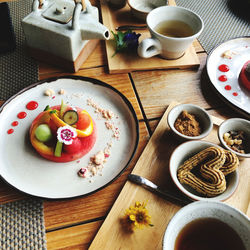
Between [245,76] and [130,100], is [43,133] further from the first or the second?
[245,76]

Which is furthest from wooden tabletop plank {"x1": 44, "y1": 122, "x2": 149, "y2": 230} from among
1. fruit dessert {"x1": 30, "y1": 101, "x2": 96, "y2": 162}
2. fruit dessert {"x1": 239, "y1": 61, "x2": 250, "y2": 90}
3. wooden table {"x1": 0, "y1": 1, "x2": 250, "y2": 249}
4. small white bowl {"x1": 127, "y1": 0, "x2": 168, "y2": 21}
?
small white bowl {"x1": 127, "y1": 0, "x2": 168, "y2": 21}

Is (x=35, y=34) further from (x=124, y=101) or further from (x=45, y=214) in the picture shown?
(x=45, y=214)

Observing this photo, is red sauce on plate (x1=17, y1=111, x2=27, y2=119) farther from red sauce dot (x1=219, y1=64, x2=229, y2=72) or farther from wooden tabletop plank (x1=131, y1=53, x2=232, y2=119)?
red sauce dot (x1=219, y1=64, x2=229, y2=72)

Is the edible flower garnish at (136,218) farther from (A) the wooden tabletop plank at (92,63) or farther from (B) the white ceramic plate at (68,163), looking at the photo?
(A) the wooden tabletop plank at (92,63)

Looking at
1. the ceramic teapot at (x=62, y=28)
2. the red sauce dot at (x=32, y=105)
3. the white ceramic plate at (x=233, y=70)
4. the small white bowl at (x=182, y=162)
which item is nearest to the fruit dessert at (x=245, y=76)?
the white ceramic plate at (x=233, y=70)

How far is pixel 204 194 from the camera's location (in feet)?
2.19

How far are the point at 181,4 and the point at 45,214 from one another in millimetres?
1133

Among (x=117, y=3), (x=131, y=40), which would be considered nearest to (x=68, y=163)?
(x=131, y=40)

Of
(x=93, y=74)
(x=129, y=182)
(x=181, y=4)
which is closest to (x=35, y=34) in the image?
(x=93, y=74)

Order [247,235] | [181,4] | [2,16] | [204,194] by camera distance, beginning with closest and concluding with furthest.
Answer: [247,235] < [204,194] < [2,16] < [181,4]

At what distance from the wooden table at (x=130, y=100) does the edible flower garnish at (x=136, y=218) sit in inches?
2.4

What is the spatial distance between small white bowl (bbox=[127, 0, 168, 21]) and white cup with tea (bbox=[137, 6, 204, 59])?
116 mm

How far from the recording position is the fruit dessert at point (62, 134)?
749 millimetres

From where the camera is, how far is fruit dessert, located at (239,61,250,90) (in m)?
0.96
